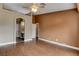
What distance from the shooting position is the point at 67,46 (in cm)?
555

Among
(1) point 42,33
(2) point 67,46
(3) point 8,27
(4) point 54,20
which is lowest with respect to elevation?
(2) point 67,46

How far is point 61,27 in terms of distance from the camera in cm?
595

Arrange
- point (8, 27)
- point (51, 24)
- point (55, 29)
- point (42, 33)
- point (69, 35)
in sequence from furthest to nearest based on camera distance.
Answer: point (42, 33), point (51, 24), point (55, 29), point (8, 27), point (69, 35)

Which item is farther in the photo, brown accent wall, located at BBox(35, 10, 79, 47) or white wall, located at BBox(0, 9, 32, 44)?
white wall, located at BBox(0, 9, 32, 44)

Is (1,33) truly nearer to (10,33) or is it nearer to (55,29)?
(10,33)

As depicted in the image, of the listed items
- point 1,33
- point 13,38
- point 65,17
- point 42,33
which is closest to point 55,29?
point 65,17

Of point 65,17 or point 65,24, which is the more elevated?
point 65,17

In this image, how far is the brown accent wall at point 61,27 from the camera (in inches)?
202

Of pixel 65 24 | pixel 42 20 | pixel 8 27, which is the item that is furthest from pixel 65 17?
pixel 8 27

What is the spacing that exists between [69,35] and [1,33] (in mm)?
4029

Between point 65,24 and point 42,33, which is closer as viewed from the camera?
point 65,24

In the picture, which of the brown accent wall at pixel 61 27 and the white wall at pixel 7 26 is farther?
the white wall at pixel 7 26

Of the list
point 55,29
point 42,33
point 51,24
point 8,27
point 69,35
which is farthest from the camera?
point 42,33

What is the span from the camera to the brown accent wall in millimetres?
5121
